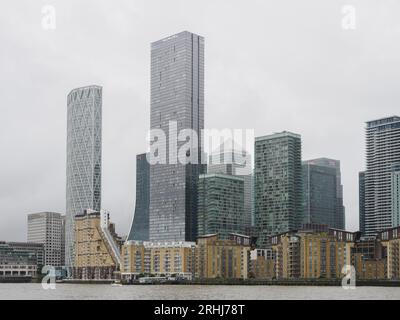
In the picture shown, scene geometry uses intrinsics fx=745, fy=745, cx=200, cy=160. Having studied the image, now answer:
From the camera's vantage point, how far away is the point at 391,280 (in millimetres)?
127438

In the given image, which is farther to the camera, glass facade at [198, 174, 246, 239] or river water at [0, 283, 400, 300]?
glass facade at [198, 174, 246, 239]

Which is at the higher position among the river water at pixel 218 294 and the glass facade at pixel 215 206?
the glass facade at pixel 215 206

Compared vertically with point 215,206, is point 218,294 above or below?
below

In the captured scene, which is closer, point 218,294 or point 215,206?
point 218,294

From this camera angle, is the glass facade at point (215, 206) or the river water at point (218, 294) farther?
the glass facade at point (215, 206)

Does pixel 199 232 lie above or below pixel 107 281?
above

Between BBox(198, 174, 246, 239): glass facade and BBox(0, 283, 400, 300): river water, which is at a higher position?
BBox(198, 174, 246, 239): glass facade
